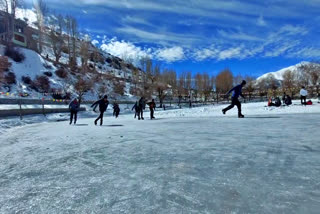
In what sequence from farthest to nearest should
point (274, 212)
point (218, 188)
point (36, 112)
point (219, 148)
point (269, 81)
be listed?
1. point (269, 81)
2. point (36, 112)
3. point (219, 148)
4. point (218, 188)
5. point (274, 212)

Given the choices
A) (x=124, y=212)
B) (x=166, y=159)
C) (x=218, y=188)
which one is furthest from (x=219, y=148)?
(x=124, y=212)

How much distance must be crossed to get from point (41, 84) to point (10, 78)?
4.09m

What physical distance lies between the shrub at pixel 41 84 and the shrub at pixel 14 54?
23.4ft

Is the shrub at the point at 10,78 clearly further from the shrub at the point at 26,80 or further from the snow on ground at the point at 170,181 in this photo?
the snow on ground at the point at 170,181

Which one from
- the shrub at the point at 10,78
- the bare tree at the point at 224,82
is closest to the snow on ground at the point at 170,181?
the shrub at the point at 10,78

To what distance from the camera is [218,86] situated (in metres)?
55.2

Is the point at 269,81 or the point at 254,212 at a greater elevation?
the point at 269,81

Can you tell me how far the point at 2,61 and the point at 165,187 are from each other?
96.5 feet

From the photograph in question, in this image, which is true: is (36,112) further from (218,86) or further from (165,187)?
(218,86)

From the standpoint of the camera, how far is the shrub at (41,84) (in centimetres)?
3077

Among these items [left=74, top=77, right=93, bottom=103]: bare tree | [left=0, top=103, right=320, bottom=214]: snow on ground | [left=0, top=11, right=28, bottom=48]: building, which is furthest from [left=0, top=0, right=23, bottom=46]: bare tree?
[left=0, top=103, right=320, bottom=214]: snow on ground

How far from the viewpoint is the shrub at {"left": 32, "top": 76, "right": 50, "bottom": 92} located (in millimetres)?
30766

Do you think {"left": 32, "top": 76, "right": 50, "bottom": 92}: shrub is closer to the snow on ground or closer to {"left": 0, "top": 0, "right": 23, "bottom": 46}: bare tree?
{"left": 0, "top": 0, "right": 23, "bottom": 46}: bare tree

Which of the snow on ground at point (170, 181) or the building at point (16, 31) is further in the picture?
the building at point (16, 31)
